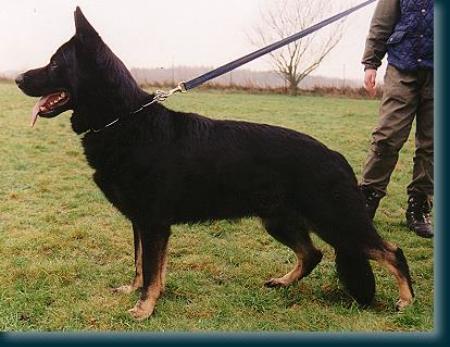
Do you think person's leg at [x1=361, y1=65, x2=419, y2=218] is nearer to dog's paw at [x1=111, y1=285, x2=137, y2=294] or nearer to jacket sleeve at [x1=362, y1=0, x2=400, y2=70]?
jacket sleeve at [x1=362, y1=0, x2=400, y2=70]

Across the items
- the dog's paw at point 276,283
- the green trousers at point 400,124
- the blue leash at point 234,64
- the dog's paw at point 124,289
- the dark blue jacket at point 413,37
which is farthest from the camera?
the green trousers at point 400,124

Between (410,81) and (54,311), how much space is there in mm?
2870

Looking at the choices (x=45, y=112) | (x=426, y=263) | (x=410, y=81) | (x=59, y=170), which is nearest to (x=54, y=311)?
(x=45, y=112)

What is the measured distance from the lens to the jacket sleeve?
3895mm

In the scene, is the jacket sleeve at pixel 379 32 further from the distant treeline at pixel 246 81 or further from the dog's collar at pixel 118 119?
the dog's collar at pixel 118 119

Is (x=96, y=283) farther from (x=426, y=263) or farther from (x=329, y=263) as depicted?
(x=426, y=263)

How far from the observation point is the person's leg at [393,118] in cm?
389

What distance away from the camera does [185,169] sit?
115 inches

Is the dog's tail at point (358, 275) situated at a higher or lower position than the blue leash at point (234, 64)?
lower

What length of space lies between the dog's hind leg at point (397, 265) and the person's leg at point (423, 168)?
1406 millimetres

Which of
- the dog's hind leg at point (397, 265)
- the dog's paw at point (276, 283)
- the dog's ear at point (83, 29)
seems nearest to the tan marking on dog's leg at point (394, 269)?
the dog's hind leg at point (397, 265)

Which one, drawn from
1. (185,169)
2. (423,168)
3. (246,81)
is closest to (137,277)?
(185,169)

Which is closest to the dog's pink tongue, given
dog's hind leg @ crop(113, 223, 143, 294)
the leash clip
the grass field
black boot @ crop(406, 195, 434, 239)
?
the leash clip

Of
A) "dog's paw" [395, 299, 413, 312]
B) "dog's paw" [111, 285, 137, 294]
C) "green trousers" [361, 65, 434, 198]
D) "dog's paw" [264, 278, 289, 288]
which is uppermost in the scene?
"green trousers" [361, 65, 434, 198]
